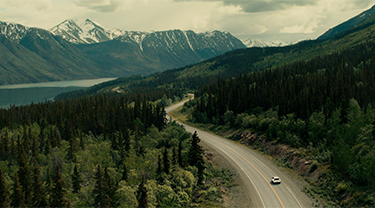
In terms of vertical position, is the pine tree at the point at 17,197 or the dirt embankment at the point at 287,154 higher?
the pine tree at the point at 17,197

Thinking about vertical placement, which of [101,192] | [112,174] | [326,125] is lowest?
[112,174]

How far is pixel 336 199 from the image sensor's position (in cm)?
4212

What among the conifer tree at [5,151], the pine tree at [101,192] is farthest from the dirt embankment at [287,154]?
the conifer tree at [5,151]

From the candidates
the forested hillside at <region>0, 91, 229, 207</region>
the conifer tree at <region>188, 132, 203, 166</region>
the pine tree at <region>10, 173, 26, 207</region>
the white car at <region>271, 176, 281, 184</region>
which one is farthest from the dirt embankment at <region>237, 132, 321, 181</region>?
the pine tree at <region>10, 173, 26, 207</region>

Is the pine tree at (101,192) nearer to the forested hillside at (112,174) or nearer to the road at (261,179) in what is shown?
the forested hillside at (112,174)

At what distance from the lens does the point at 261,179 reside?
164 ft

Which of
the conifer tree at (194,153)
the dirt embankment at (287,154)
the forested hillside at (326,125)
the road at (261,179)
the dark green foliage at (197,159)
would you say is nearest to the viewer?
the road at (261,179)

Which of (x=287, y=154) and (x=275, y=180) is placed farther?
(x=287, y=154)

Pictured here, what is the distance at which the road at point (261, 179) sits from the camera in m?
42.0

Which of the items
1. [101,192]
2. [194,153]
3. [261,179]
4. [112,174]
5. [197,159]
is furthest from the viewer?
[194,153]

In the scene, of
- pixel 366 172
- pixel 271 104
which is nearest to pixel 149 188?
pixel 366 172

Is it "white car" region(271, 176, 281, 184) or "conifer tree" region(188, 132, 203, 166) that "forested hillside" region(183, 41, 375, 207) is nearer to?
"white car" region(271, 176, 281, 184)

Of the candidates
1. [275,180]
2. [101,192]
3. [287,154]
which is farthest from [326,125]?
[101,192]

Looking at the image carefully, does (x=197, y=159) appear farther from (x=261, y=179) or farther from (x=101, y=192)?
(x=101, y=192)
